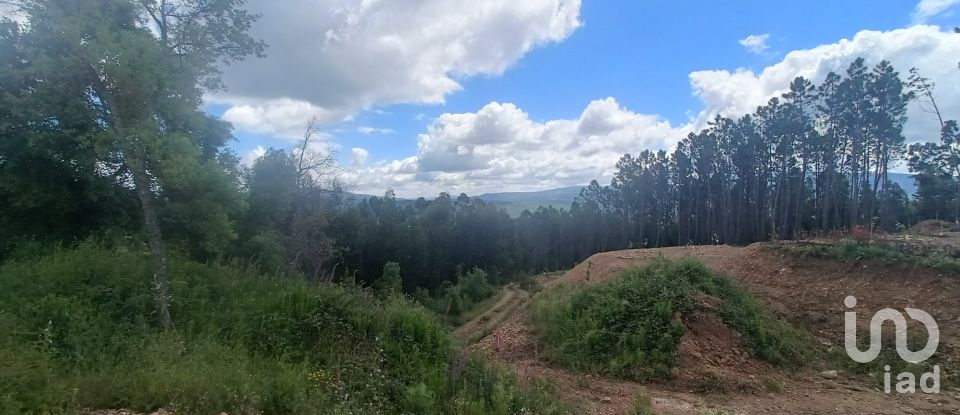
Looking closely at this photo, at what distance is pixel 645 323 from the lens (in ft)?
31.6

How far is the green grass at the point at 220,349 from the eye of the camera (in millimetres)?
4289

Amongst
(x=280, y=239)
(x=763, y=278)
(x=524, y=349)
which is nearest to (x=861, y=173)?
(x=763, y=278)

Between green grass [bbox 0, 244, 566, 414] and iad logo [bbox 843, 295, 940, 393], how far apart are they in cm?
648

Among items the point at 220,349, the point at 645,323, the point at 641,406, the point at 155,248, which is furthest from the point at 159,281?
the point at 645,323

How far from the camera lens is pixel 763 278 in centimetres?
1236

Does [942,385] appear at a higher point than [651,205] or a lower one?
lower

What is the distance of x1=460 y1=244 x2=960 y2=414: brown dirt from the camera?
7051 millimetres

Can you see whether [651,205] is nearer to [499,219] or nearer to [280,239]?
[499,219]

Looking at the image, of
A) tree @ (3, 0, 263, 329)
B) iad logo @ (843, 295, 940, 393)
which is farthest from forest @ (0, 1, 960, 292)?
iad logo @ (843, 295, 940, 393)

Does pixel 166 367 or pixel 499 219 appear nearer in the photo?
pixel 166 367

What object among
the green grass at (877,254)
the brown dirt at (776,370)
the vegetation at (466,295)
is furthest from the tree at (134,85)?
the vegetation at (466,295)

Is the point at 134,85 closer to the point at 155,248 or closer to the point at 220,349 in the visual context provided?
the point at 155,248

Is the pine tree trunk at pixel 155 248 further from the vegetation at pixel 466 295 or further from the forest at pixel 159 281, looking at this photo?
the vegetation at pixel 466 295

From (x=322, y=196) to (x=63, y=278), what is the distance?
1670 centimetres
